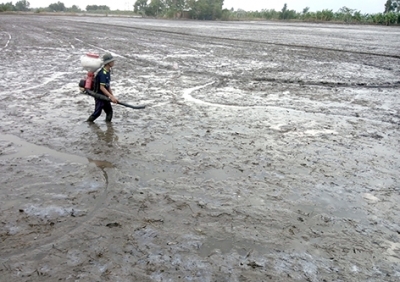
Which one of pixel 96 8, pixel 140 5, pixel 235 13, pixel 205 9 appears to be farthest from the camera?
pixel 96 8

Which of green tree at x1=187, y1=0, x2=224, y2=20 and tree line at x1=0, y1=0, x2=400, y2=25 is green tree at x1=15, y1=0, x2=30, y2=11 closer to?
tree line at x1=0, y1=0, x2=400, y2=25

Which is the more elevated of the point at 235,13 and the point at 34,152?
the point at 235,13

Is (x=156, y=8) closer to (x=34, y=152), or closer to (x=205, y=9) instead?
(x=205, y=9)

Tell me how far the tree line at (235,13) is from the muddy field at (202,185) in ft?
152

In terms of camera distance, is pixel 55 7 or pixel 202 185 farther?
pixel 55 7

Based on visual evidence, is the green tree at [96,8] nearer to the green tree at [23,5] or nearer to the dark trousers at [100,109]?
the green tree at [23,5]

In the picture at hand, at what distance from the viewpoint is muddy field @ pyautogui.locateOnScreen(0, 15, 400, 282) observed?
3201mm

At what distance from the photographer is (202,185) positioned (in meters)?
4.54

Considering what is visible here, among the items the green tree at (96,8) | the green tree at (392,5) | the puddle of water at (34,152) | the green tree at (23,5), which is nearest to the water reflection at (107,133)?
the puddle of water at (34,152)

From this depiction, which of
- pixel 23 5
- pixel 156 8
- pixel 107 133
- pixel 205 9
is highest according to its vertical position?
pixel 23 5

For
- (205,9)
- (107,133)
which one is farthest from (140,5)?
(107,133)

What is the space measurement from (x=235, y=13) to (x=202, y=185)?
73.2 meters

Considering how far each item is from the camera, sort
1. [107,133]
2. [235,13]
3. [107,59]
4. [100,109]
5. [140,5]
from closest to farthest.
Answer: [107,59] → [107,133] → [100,109] → [235,13] → [140,5]

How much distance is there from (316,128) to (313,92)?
3.04 meters
